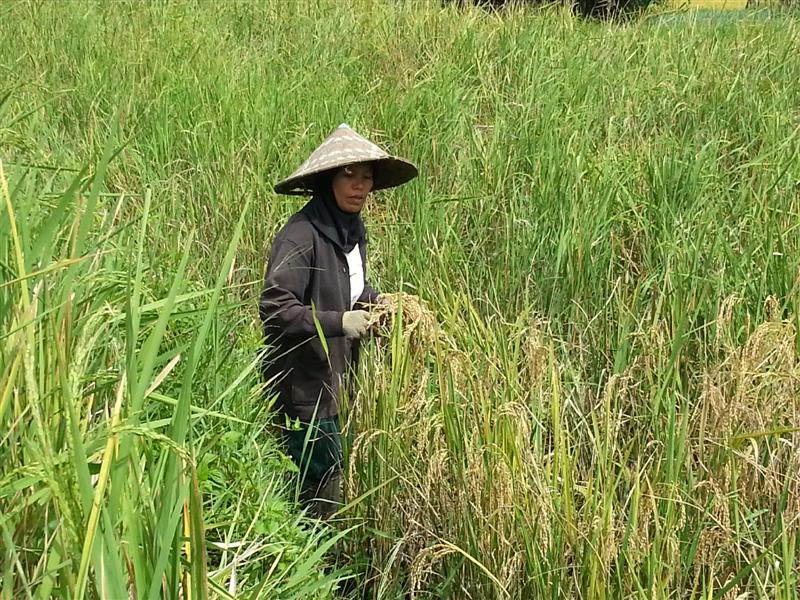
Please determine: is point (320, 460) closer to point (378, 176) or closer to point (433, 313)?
point (433, 313)

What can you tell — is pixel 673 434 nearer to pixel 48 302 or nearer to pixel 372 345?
pixel 372 345

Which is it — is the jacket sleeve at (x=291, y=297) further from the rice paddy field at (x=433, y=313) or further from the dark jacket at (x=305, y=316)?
the rice paddy field at (x=433, y=313)

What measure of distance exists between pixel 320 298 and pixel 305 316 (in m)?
0.16

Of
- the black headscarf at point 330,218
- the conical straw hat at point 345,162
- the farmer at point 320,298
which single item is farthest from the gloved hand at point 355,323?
the conical straw hat at point 345,162

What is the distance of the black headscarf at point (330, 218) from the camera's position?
2.39 m

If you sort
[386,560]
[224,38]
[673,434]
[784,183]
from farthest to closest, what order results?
[224,38] < [784,183] < [386,560] < [673,434]

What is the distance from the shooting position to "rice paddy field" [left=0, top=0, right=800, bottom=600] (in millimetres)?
1143

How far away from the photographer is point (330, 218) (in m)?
2.42

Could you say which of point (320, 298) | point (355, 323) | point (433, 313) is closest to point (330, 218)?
point (320, 298)

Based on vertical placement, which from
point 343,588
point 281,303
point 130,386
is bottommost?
point 343,588

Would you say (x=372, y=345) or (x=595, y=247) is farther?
(x=595, y=247)

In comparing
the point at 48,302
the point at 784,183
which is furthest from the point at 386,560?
the point at 784,183

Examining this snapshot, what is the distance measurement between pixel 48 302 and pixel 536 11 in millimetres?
5564

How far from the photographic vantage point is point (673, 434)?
5.57ft
